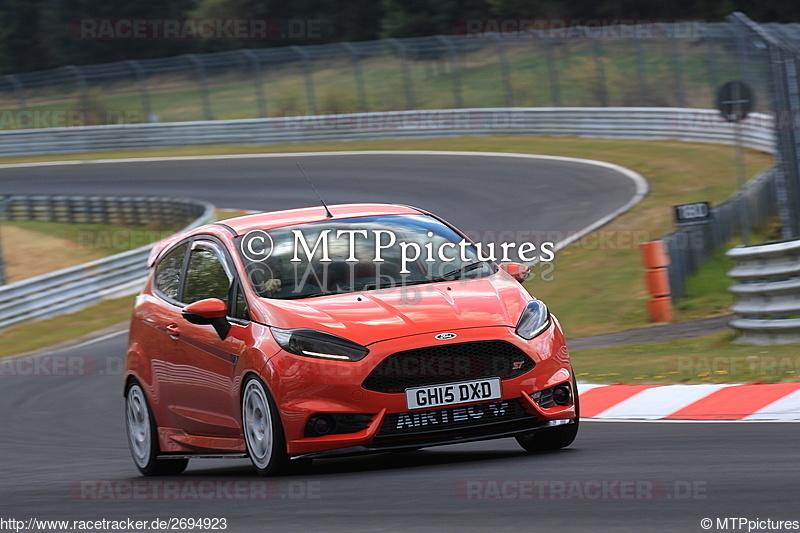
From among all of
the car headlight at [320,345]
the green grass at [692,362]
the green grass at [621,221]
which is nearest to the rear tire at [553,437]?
the car headlight at [320,345]

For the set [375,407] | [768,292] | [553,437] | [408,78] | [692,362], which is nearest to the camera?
[375,407]

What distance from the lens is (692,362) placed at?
33.9 feet

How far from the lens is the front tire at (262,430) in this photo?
6.31 meters

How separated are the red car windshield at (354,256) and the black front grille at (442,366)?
0.78 metres

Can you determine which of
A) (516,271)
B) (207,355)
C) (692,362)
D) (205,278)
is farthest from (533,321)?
(692,362)

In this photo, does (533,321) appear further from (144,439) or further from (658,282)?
(658,282)

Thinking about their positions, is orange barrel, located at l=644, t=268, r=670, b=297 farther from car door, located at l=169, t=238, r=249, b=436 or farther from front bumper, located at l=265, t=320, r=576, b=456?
front bumper, located at l=265, t=320, r=576, b=456

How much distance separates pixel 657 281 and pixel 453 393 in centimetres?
792

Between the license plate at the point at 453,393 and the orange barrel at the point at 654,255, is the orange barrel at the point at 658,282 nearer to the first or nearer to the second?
the orange barrel at the point at 654,255

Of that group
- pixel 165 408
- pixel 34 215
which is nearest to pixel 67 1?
pixel 34 215

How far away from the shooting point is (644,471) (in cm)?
568

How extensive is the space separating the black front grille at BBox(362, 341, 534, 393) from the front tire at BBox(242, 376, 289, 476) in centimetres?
51

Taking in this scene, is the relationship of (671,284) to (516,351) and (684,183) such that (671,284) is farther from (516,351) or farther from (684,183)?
(684,183)

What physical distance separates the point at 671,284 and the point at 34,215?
72.9 feet
